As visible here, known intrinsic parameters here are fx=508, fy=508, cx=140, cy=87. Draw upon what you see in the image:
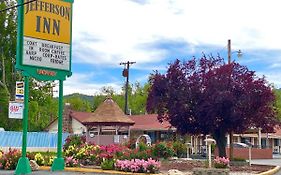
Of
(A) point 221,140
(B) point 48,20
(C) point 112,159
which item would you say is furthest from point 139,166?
(A) point 221,140

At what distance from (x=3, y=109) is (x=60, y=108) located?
112ft

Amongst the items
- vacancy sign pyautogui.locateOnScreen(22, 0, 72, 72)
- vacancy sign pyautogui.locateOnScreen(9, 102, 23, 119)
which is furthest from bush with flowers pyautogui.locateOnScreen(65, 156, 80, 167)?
vacancy sign pyautogui.locateOnScreen(22, 0, 72, 72)

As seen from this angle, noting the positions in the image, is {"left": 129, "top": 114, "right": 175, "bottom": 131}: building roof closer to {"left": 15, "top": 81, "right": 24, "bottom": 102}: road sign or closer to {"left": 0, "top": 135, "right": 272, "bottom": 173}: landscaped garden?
{"left": 0, "top": 135, "right": 272, "bottom": 173}: landscaped garden

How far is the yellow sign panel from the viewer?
18.5 m

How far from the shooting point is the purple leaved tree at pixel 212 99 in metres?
25.6

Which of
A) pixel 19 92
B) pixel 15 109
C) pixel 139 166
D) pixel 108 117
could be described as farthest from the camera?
pixel 108 117

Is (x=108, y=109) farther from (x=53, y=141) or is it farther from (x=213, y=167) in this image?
(x=213, y=167)

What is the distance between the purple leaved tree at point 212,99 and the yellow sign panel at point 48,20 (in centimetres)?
884

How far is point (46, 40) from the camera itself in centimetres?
1914

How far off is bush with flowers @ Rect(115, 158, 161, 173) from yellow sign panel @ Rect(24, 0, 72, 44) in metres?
5.29

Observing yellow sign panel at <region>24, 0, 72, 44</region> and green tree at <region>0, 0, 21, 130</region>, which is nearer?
yellow sign panel at <region>24, 0, 72, 44</region>

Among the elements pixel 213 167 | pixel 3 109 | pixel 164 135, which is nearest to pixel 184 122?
pixel 213 167

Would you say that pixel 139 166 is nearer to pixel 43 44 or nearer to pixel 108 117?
pixel 43 44

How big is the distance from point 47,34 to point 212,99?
9988 millimetres
